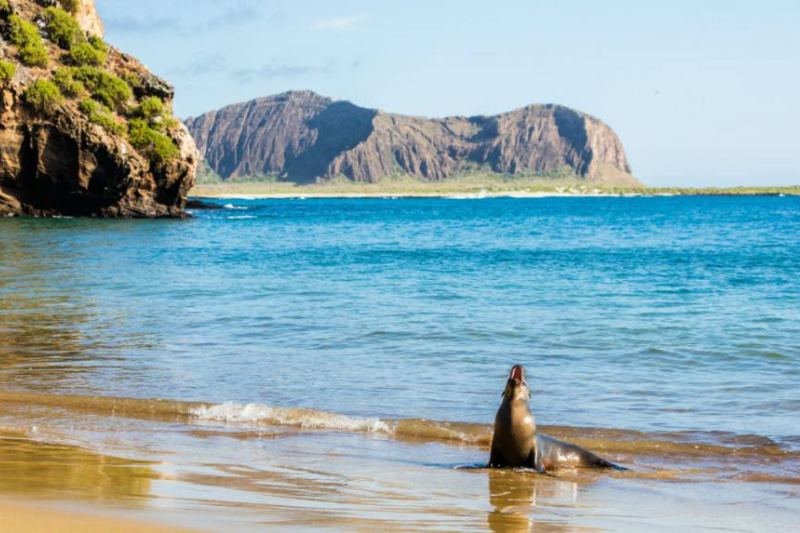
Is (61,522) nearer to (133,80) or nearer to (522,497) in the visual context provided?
(522,497)

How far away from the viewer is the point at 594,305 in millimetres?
23297

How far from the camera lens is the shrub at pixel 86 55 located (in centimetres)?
6988

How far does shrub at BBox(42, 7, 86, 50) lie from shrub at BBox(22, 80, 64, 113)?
963 centimetres

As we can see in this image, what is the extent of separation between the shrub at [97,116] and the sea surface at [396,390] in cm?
3456

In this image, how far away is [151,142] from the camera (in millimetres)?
66750

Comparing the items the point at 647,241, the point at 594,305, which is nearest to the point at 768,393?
the point at 594,305

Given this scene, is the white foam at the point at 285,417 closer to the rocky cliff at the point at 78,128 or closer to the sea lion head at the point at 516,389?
the sea lion head at the point at 516,389

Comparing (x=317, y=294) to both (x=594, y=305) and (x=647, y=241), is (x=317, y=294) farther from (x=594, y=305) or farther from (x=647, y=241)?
(x=647, y=241)

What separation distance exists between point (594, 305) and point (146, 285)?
12161 millimetres

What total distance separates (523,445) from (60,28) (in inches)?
2759

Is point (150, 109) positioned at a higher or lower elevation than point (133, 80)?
lower

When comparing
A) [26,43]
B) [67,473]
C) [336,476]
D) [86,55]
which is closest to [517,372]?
[336,476]

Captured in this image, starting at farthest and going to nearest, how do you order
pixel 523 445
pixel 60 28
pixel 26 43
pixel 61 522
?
pixel 60 28
pixel 26 43
pixel 523 445
pixel 61 522

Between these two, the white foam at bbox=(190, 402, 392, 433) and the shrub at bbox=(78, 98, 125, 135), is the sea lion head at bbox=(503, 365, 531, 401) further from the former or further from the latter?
the shrub at bbox=(78, 98, 125, 135)
